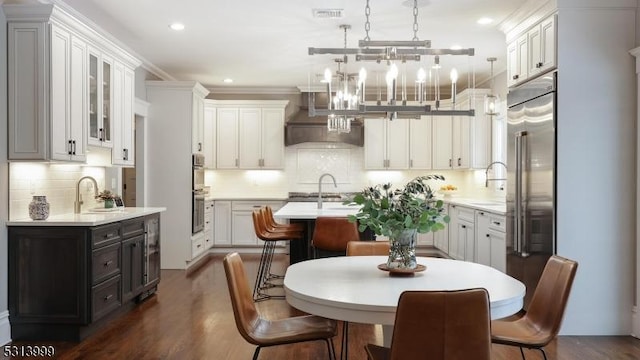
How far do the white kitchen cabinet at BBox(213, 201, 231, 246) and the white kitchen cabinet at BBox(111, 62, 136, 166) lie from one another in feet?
9.15

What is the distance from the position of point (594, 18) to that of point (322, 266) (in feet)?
9.37

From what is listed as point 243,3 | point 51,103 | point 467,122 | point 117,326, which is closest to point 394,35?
point 243,3

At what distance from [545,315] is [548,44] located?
2.33m

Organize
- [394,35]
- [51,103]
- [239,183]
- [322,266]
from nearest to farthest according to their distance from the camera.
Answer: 1. [322,266]
2. [51,103]
3. [394,35]
4. [239,183]

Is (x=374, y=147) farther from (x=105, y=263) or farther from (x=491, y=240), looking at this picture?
(x=105, y=263)

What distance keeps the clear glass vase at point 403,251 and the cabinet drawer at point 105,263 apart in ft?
7.80

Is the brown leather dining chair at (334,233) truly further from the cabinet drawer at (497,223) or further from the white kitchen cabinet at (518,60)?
the white kitchen cabinet at (518,60)

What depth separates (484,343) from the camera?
→ 5.63 feet

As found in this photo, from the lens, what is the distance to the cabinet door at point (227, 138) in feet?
26.1

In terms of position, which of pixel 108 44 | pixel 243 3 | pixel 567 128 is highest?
pixel 243 3

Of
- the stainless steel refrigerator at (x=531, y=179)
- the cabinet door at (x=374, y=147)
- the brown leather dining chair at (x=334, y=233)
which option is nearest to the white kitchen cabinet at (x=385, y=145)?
the cabinet door at (x=374, y=147)

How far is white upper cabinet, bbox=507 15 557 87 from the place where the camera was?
385cm

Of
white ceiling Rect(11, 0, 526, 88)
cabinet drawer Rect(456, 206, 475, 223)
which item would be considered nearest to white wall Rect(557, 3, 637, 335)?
white ceiling Rect(11, 0, 526, 88)

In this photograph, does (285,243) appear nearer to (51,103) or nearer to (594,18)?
(51,103)
